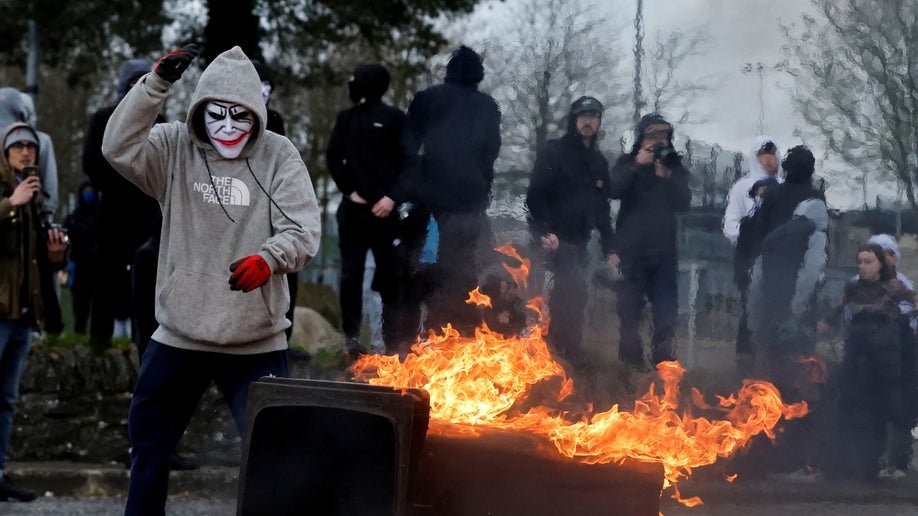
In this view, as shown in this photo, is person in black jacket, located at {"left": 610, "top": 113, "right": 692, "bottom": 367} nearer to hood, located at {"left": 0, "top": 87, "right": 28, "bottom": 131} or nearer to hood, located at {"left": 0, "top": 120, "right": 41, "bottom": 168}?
hood, located at {"left": 0, "top": 120, "right": 41, "bottom": 168}

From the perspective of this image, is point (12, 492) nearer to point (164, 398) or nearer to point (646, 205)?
point (164, 398)

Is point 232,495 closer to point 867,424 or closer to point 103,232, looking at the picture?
point 103,232

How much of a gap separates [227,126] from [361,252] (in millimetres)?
3437

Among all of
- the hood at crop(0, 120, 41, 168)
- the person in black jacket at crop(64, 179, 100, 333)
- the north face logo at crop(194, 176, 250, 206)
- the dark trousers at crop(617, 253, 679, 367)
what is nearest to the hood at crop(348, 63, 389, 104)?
the dark trousers at crop(617, 253, 679, 367)

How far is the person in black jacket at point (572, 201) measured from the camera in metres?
7.25

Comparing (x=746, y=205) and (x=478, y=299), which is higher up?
(x=746, y=205)

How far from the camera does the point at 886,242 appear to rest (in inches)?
273

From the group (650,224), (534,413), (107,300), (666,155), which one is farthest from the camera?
Answer: (107,300)

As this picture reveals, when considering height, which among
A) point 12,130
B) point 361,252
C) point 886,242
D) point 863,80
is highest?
point 863,80

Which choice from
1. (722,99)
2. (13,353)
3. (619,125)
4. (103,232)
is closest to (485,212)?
(619,125)

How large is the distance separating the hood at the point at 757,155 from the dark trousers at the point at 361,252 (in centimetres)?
219

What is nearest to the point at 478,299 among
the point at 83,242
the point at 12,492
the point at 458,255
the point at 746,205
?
the point at 458,255

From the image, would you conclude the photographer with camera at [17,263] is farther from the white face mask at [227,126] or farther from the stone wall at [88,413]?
the white face mask at [227,126]

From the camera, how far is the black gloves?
13.8 feet
